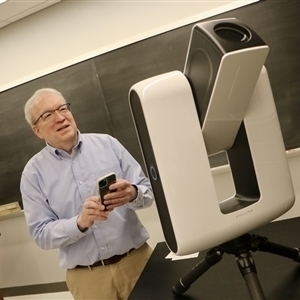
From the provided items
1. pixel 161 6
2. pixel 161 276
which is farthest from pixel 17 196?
pixel 161 276

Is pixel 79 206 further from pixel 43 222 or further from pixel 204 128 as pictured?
pixel 204 128

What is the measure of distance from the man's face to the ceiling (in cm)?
125

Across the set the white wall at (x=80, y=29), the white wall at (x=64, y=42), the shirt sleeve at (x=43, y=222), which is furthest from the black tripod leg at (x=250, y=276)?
the white wall at (x=80, y=29)

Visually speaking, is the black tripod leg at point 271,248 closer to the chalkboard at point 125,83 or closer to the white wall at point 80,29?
the chalkboard at point 125,83

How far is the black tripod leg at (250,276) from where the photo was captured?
0.73m

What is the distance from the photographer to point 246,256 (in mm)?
795

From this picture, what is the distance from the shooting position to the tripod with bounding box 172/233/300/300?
0.75 m

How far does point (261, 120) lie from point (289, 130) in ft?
4.92

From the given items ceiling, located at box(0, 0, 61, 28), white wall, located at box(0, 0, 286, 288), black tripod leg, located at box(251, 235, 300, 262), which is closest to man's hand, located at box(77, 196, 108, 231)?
black tripod leg, located at box(251, 235, 300, 262)

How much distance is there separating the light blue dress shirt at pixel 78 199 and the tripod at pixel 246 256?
495 millimetres

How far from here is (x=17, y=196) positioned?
2.80 meters

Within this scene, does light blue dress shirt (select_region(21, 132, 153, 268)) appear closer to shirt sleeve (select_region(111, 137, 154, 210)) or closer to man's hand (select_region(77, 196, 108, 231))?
shirt sleeve (select_region(111, 137, 154, 210))

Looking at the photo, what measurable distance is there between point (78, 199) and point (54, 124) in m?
0.34

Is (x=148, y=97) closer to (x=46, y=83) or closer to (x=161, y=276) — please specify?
(x=161, y=276)
